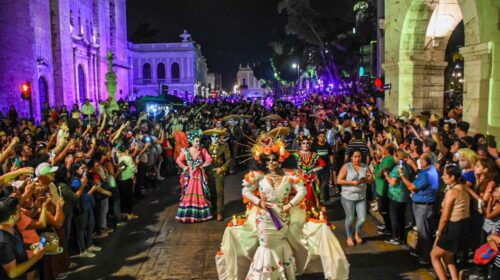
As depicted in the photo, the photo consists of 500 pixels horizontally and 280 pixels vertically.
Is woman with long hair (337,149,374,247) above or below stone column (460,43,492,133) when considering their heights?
below

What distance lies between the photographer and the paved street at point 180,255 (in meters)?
6.61

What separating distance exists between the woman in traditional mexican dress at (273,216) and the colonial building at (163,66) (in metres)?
73.4

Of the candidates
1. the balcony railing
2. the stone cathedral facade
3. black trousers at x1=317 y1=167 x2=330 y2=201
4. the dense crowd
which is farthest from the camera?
the balcony railing

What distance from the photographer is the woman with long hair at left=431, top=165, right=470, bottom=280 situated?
5547mm

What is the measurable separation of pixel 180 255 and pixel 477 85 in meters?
7.60

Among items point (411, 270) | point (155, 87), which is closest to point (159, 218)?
point (411, 270)

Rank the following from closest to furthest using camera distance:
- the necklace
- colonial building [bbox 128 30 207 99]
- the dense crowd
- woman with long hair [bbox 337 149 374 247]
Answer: the dense crowd < the necklace < woman with long hair [bbox 337 149 374 247] < colonial building [bbox 128 30 207 99]

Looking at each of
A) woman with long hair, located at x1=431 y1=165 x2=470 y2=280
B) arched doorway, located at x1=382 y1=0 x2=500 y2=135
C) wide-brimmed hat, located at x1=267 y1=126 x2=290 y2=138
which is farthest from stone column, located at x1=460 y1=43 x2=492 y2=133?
wide-brimmed hat, located at x1=267 y1=126 x2=290 y2=138

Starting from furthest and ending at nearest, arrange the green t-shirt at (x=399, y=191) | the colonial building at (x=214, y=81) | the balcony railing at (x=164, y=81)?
the colonial building at (x=214, y=81), the balcony railing at (x=164, y=81), the green t-shirt at (x=399, y=191)

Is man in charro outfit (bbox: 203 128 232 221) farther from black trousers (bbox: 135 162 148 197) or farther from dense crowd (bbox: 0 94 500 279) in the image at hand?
black trousers (bbox: 135 162 148 197)

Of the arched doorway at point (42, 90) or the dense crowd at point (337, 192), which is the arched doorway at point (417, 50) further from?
the arched doorway at point (42, 90)

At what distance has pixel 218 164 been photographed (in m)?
9.76

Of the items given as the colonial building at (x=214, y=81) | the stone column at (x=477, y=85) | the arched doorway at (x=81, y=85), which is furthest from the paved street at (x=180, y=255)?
the colonial building at (x=214, y=81)

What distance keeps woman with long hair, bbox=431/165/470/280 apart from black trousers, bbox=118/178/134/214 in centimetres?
609
